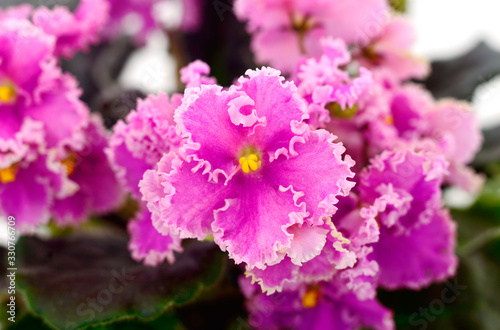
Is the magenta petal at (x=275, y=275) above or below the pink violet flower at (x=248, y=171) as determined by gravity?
below

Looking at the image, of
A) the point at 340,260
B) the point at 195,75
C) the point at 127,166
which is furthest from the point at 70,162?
the point at 340,260

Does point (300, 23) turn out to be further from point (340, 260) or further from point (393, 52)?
point (340, 260)

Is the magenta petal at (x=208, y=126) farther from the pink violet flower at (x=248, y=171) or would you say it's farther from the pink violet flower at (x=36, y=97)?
the pink violet flower at (x=36, y=97)

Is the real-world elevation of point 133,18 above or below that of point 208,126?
below

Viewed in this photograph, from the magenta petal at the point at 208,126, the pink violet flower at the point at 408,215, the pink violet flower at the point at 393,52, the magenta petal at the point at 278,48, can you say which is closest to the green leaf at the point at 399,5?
the pink violet flower at the point at 393,52

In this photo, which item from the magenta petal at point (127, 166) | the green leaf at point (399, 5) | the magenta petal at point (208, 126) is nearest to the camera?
the magenta petal at point (208, 126)

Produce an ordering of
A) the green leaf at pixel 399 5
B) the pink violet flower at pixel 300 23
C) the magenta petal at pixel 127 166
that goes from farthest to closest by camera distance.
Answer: the green leaf at pixel 399 5 < the pink violet flower at pixel 300 23 < the magenta petal at pixel 127 166

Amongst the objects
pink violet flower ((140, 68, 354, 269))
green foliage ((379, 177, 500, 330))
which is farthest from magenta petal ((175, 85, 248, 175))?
green foliage ((379, 177, 500, 330))
